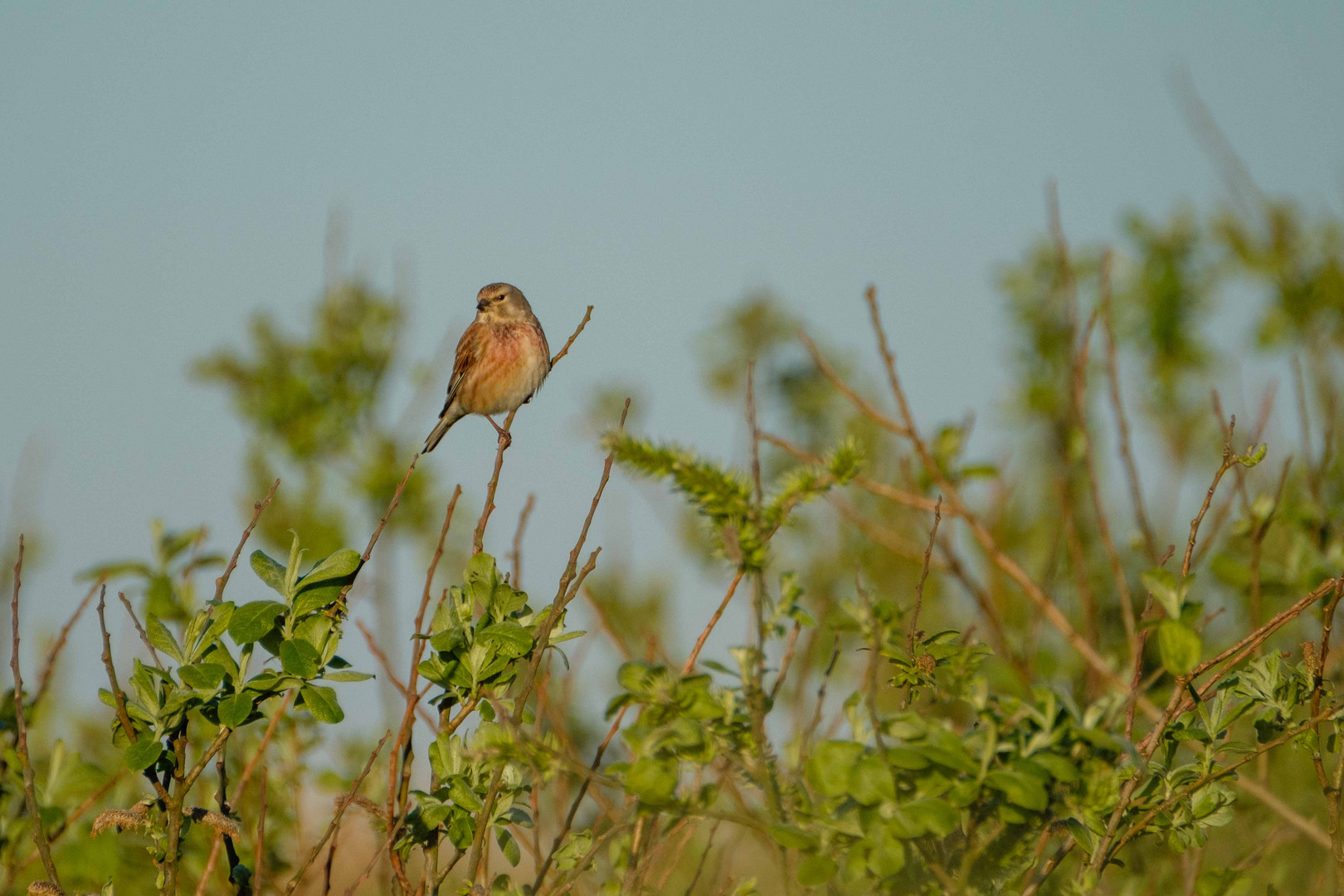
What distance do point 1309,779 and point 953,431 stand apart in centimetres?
201

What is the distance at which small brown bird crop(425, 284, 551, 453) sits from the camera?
7.83 meters

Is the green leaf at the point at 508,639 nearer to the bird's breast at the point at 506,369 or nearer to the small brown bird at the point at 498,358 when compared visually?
the small brown bird at the point at 498,358

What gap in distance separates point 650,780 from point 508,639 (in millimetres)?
658

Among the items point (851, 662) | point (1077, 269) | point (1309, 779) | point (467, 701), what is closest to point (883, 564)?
point (851, 662)

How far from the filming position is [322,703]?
213cm

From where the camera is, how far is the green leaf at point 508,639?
2131mm

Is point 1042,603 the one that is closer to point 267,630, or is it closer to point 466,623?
point 466,623

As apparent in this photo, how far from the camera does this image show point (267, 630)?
2.13 m

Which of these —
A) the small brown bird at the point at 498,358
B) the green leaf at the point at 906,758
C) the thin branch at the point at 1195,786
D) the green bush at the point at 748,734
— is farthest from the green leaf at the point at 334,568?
the small brown bird at the point at 498,358

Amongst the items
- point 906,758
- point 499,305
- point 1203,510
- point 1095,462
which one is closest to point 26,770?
point 906,758

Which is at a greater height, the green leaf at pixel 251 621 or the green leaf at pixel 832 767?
the green leaf at pixel 251 621

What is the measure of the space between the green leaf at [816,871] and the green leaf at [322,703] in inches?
38.3

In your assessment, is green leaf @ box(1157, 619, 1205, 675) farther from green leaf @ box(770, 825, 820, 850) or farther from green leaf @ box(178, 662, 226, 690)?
green leaf @ box(178, 662, 226, 690)

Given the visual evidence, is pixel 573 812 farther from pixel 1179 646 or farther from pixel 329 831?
pixel 1179 646
